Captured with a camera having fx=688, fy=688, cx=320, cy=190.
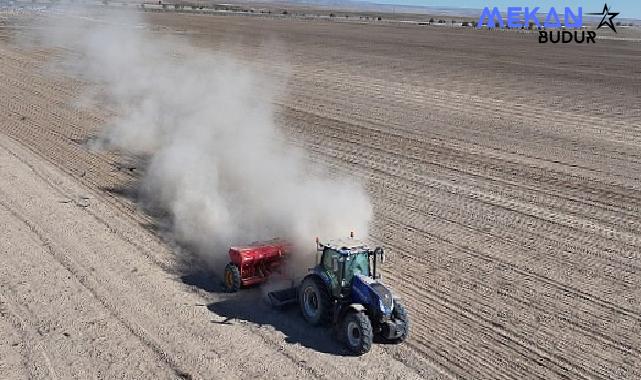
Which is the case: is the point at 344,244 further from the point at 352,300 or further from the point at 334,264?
the point at 352,300

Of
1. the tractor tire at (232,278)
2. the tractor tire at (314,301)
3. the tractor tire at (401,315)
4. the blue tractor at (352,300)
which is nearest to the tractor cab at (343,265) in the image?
the blue tractor at (352,300)

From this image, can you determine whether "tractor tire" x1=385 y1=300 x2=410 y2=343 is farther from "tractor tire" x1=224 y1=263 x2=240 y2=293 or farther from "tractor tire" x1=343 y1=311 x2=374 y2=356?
"tractor tire" x1=224 y1=263 x2=240 y2=293

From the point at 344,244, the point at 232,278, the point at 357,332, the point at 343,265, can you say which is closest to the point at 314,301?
the point at 343,265

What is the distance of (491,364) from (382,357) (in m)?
1.79

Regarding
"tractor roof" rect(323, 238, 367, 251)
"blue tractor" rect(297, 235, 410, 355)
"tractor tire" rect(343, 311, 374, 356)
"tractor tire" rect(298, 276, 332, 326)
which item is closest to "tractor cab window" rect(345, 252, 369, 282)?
"blue tractor" rect(297, 235, 410, 355)

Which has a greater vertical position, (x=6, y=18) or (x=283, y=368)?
(x=6, y=18)

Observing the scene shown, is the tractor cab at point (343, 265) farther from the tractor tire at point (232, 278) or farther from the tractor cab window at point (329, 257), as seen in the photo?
the tractor tire at point (232, 278)

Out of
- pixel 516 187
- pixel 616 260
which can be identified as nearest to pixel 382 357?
pixel 616 260

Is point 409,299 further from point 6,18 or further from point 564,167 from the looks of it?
point 6,18

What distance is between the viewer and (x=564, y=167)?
23.6m

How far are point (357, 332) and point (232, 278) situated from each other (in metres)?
3.26

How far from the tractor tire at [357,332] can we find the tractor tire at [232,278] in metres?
2.83

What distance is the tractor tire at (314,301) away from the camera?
1192cm

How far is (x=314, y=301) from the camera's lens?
12.3 metres
